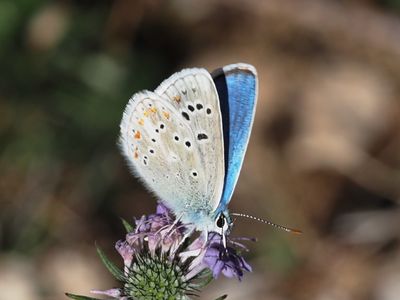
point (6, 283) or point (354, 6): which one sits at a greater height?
point (354, 6)

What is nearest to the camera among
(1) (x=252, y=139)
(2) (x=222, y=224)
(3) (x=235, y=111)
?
(2) (x=222, y=224)

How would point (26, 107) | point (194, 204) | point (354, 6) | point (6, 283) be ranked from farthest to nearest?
1. point (354, 6)
2. point (26, 107)
3. point (6, 283)
4. point (194, 204)

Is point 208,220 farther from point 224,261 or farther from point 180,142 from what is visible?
point 180,142

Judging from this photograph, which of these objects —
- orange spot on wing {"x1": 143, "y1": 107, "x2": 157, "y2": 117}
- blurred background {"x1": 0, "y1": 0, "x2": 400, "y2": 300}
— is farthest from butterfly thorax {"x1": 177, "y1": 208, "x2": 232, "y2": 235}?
blurred background {"x1": 0, "y1": 0, "x2": 400, "y2": 300}

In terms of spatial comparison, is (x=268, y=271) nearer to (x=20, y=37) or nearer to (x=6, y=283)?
(x=6, y=283)

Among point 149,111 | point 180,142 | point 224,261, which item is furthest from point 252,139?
point 224,261

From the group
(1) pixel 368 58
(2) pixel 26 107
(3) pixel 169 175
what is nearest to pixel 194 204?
(3) pixel 169 175

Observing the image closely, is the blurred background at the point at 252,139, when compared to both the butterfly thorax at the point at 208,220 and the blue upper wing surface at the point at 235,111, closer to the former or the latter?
the butterfly thorax at the point at 208,220
